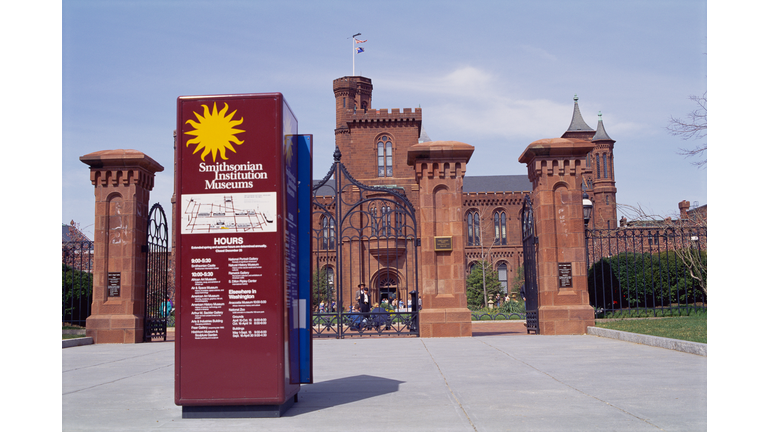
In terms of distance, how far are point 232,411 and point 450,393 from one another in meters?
2.06

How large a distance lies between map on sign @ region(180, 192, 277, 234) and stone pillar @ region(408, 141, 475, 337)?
8.66m

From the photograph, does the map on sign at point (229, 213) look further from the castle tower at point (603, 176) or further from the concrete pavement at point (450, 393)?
the castle tower at point (603, 176)

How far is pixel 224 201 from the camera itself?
5004 mm

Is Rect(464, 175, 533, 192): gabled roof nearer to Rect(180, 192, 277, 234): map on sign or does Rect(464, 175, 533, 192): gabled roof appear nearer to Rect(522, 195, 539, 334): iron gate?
→ Rect(522, 195, 539, 334): iron gate

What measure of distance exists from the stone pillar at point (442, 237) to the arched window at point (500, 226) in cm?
4823

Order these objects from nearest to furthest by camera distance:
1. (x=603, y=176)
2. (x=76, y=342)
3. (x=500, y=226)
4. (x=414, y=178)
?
1. (x=76, y=342)
2. (x=414, y=178)
3. (x=500, y=226)
4. (x=603, y=176)

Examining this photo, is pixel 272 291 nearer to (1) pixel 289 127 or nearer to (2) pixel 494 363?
(1) pixel 289 127

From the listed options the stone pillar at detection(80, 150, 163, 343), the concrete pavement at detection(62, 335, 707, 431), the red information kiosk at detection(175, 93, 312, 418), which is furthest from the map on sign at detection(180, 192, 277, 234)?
the stone pillar at detection(80, 150, 163, 343)

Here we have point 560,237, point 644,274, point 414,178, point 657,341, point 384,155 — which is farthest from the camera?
point 384,155

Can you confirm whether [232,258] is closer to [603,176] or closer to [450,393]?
[450,393]

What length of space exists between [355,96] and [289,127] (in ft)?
202

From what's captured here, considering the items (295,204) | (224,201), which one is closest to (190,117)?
(224,201)

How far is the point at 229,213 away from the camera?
499 centimetres

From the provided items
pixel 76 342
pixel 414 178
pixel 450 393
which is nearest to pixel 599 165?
pixel 414 178
